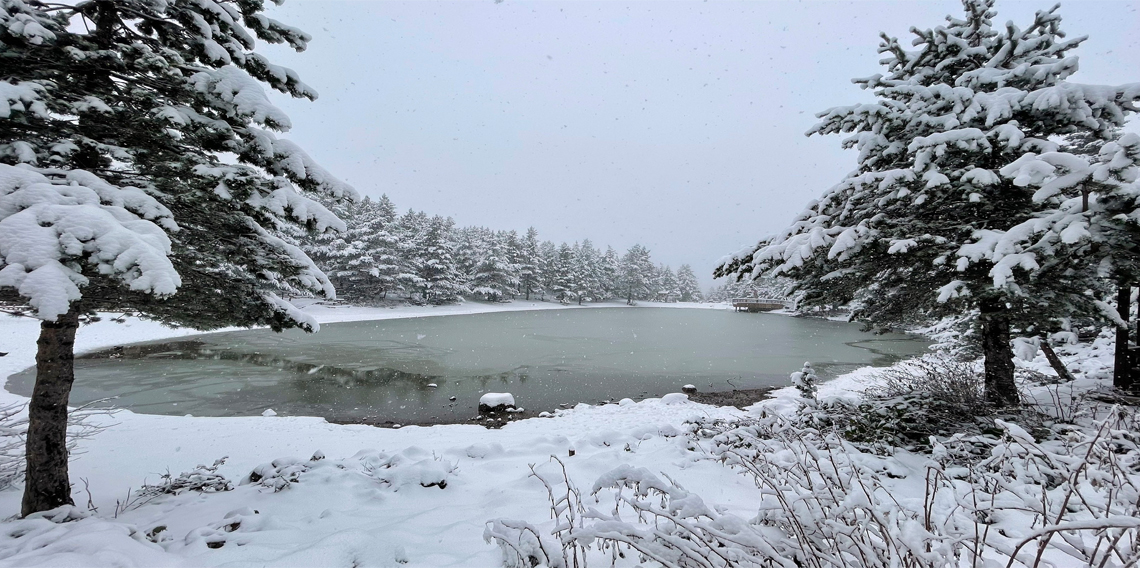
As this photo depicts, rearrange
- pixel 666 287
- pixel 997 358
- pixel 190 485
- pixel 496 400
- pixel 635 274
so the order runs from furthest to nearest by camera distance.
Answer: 1. pixel 666 287
2. pixel 635 274
3. pixel 496 400
4. pixel 997 358
5. pixel 190 485

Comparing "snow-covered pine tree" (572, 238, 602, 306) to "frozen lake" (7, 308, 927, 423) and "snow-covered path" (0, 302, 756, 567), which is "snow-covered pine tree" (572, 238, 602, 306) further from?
"snow-covered path" (0, 302, 756, 567)

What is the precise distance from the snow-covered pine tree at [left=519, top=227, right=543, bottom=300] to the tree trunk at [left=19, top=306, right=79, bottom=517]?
1843 inches

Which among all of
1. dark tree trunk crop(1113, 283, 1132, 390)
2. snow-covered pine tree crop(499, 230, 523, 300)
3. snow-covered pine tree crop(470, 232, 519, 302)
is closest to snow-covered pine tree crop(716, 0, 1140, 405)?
dark tree trunk crop(1113, 283, 1132, 390)

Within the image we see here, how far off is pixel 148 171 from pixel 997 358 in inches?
359

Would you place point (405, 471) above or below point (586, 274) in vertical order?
below

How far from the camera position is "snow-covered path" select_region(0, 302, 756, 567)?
2.72 meters

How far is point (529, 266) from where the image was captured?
167 ft

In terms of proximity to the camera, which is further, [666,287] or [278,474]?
[666,287]

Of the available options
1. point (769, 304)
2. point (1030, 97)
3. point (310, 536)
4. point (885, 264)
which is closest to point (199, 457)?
point (310, 536)

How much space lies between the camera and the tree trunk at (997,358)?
4820 millimetres

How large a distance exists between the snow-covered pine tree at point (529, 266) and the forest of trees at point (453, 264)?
0.12 m

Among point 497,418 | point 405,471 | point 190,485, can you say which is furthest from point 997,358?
point 190,485

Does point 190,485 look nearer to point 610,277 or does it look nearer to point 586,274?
point 586,274

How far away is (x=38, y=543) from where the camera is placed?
8.28 ft
